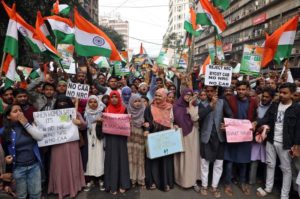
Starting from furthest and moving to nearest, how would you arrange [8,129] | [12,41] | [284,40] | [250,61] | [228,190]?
1. [250,61]
2. [284,40]
3. [228,190]
4. [12,41]
5. [8,129]

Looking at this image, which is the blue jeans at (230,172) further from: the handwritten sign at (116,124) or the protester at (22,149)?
the protester at (22,149)

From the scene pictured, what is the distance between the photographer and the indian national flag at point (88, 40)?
16.8 ft

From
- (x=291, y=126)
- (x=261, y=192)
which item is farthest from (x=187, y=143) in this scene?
(x=291, y=126)

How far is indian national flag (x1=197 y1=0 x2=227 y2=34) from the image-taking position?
6027mm

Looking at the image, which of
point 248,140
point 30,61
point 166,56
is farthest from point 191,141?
point 30,61

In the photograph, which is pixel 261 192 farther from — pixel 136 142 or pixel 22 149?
pixel 22 149

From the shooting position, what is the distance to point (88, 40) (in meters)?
5.16

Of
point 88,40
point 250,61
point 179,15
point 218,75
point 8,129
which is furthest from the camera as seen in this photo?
point 179,15

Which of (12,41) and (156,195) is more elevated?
(12,41)

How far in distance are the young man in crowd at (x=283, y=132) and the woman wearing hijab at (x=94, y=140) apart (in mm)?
2731

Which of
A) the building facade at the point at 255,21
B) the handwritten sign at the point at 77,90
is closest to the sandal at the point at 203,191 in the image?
the handwritten sign at the point at 77,90

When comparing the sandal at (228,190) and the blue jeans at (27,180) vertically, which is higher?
the blue jeans at (27,180)

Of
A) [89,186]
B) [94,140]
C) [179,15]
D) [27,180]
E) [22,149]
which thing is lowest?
[89,186]

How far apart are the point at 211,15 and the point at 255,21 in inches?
1359
